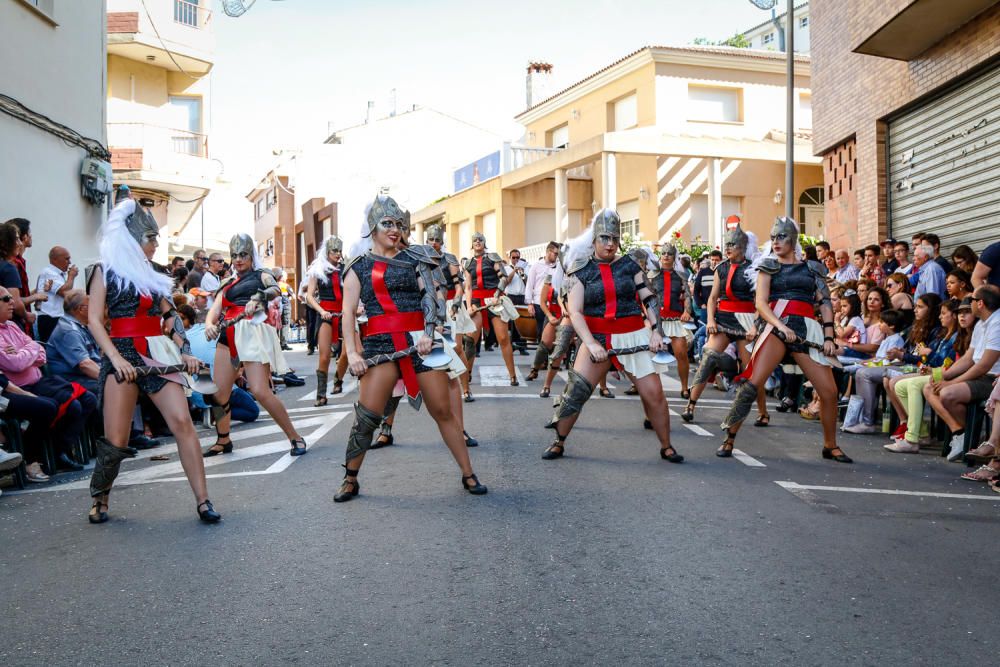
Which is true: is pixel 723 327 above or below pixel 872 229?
below

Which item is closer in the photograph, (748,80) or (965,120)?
(965,120)

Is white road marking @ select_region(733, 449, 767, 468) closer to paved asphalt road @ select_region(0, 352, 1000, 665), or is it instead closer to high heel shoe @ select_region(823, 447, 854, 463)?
paved asphalt road @ select_region(0, 352, 1000, 665)

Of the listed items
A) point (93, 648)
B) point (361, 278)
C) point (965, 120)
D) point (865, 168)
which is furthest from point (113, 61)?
point (93, 648)

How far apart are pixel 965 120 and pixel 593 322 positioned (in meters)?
9.00

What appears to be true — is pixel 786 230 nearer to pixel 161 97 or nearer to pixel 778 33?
pixel 161 97

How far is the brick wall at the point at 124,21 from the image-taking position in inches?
1050

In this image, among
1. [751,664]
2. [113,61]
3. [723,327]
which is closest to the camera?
[751,664]

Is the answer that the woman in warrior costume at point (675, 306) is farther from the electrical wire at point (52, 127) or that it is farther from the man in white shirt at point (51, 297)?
the electrical wire at point (52, 127)

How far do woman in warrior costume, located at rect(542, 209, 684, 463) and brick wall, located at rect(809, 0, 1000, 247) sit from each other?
25.0 feet

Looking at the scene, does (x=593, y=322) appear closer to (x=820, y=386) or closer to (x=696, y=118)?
(x=820, y=386)

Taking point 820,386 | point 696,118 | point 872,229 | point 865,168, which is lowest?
point 820,386

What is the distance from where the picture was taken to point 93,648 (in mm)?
3924

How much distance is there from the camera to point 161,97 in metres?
29.2

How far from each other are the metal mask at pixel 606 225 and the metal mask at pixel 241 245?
3089 mm
